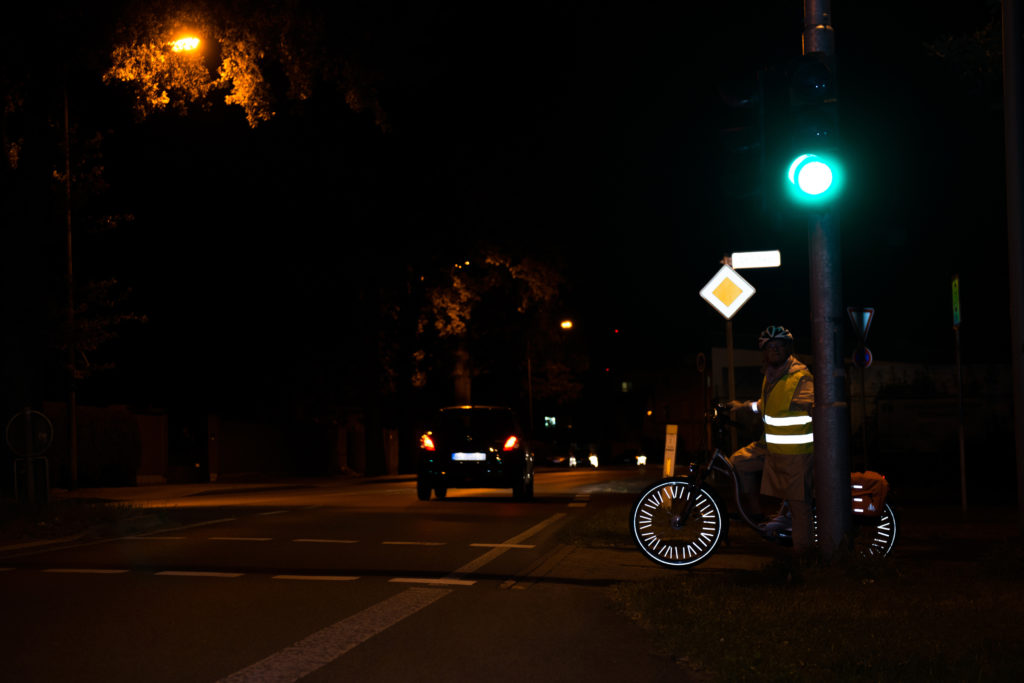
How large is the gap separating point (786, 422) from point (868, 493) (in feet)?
3.44

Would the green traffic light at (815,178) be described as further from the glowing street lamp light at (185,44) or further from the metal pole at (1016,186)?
the glowing street lamp light at (185,44)

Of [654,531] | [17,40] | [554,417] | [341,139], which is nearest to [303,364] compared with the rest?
[341,139]

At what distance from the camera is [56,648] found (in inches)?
241

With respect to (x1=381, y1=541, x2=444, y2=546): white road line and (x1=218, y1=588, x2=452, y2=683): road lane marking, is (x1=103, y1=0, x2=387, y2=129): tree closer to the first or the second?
(x1=381, y1=541, x2=444, y2=546): white road line

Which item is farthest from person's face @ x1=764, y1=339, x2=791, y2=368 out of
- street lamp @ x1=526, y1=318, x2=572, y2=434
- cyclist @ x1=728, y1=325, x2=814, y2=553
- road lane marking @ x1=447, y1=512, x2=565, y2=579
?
street lamp @ x1=526, y1=318, x2=572, y2=434

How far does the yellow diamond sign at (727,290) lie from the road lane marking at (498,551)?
3.38 meters

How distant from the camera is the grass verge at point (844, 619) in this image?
5.22 metres

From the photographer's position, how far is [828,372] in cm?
793

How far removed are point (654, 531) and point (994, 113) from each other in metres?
6.21

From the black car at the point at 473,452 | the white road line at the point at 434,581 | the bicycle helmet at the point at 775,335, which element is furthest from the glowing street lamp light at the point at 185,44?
the bicycle helmet at the point at 775,335

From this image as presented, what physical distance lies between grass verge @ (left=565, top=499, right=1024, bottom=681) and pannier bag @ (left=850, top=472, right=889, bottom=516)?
0.52 meters

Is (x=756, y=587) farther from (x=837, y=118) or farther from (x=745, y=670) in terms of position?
(x=837, y=118)

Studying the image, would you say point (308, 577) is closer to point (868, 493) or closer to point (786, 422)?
point (786, 422)

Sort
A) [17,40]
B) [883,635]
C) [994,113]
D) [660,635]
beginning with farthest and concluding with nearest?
[17,40] < [994,113] < [660,635] < [883,635]
